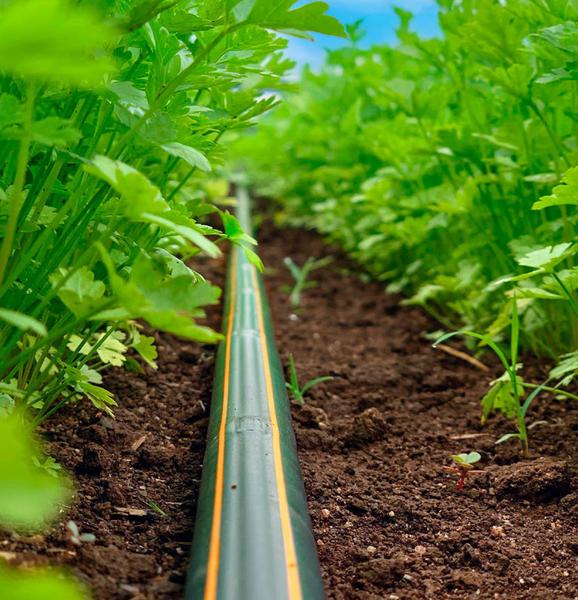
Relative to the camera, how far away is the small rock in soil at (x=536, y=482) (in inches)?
64.7

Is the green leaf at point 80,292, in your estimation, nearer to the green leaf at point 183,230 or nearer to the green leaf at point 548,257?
the green leaf at point 183,230

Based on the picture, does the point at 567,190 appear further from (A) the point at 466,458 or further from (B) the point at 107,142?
(B) the point at 107,142

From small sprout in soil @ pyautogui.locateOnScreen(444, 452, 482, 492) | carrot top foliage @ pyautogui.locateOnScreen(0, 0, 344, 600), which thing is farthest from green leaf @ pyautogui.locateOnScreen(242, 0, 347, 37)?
small sprout in soil @ pyautogui.locateOnScreen(444, 452, 482, 492)

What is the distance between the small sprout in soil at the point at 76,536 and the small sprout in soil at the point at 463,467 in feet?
2.44

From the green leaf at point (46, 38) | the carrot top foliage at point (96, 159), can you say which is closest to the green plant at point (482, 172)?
the carrot top foliage at point (96, 159)

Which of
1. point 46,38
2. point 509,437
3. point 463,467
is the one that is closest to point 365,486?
point 463,467

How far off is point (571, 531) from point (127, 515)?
802 mm

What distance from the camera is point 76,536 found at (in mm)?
1257

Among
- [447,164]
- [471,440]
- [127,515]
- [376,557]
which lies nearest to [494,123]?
[447,164]

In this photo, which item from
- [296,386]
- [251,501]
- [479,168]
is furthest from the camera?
[479,168]

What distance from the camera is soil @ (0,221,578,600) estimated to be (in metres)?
1.31

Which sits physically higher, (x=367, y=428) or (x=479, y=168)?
(x=479, y=168)

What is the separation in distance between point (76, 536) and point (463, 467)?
82 cm

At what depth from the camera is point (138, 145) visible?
141cm
